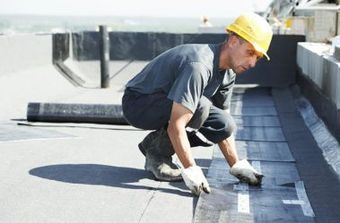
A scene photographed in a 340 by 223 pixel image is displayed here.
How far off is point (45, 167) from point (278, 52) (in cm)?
762

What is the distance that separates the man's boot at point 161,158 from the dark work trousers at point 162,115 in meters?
0.12

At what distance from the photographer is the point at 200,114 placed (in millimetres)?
4098

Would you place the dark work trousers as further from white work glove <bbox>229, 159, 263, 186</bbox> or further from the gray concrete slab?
the gray concrete slab

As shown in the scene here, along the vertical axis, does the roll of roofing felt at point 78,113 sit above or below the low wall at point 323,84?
below

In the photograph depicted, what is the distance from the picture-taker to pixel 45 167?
4.77 meters

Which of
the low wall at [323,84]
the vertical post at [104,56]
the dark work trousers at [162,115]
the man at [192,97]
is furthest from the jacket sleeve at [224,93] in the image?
the vertical post at [104,56]

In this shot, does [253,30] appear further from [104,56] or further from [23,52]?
[104,56]

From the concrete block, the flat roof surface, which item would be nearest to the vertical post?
the flat roof surface

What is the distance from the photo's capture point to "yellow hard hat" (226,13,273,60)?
383cm

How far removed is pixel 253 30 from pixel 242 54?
0.19 meters

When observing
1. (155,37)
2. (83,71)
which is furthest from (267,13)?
(83,71)

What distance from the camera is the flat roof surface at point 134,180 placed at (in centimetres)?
366

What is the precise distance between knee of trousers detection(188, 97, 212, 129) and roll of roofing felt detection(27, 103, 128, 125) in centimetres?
265

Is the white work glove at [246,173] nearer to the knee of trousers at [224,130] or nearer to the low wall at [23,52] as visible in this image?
the knee of trousers at [224,130]
